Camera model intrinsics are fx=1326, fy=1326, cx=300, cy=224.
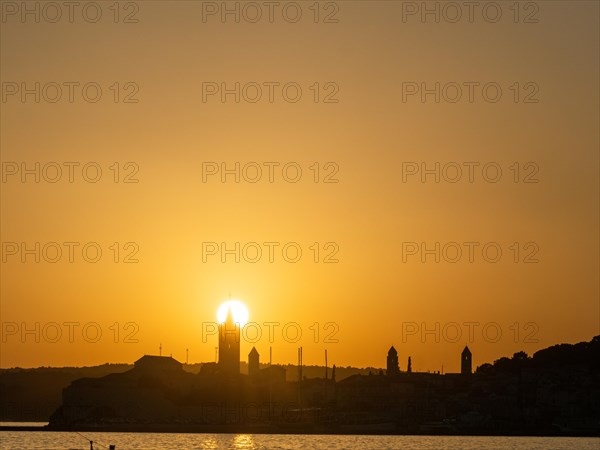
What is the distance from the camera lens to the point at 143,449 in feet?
437

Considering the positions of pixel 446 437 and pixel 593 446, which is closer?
pixel 593 446

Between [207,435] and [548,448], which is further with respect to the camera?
[207,435]

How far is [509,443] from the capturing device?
170m

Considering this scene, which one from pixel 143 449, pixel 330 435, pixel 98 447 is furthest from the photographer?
pixel 330 435

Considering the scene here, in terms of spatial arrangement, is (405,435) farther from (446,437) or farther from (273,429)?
(273,429)

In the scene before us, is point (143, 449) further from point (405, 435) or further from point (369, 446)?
point (405, 435)

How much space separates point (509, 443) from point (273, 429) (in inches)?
1580

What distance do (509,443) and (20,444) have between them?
6262 cm

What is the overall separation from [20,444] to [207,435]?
2124 inches

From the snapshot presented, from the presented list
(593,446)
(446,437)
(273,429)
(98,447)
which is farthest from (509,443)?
(98,447)

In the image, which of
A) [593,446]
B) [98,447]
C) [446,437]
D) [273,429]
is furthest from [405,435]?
[98,447]

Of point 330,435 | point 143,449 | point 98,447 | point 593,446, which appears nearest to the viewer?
point 143,449

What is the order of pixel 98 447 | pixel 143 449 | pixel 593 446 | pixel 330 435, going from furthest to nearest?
1. pixel 330 435
2. pixel 593 446
3. pixel 98 447
4. pixel 143 449

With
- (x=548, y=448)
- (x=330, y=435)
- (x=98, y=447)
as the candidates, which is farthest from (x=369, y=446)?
(x=330, y=435)
